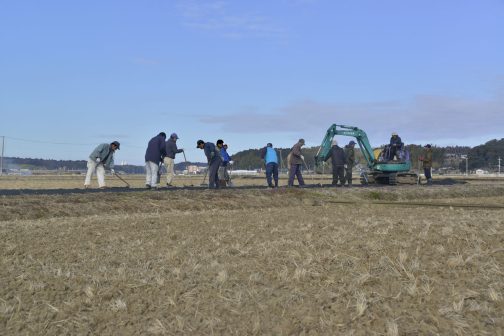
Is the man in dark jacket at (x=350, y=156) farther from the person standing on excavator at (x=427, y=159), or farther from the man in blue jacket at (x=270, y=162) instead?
the man in blue jacket at (x=270, y=162)

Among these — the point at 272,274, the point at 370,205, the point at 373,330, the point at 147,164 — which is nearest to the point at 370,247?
the point at 272,274

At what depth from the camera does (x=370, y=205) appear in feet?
48.8

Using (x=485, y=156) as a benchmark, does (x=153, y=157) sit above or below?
below

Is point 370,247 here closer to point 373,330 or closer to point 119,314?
point 373,330

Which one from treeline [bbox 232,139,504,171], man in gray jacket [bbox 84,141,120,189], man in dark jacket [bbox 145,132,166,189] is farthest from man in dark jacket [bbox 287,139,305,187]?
treeline [bbox 232,139,504,171]

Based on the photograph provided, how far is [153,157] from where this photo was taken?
59.2 feet

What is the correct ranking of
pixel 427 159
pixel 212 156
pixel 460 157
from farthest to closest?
1. pixel 460 157
2. pixel 427 159
3. pixel 212 156

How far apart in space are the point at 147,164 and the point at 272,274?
536 inches

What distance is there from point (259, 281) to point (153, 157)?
13681 mm

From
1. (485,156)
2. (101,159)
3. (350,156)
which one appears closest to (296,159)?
(350,156)

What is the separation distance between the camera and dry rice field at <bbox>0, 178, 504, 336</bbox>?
3.92 metres

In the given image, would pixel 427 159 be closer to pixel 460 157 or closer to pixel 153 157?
pixel 153 157

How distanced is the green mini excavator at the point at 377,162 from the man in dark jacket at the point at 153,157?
10.2 meters

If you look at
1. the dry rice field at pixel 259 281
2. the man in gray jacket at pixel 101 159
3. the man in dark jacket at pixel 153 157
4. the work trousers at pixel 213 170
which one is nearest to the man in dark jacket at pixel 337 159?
the work trousers at pixel 213 170
